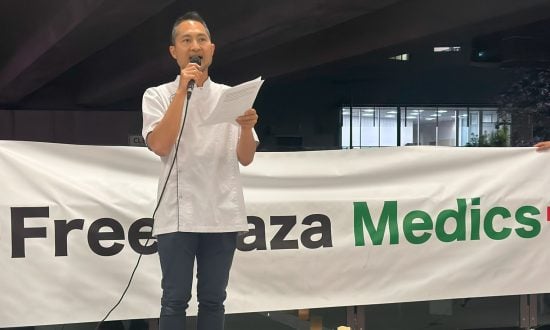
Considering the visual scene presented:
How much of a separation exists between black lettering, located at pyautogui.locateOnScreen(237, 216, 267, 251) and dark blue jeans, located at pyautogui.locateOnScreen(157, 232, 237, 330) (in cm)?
113

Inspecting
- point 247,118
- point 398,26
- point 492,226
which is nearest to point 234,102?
point 247,118

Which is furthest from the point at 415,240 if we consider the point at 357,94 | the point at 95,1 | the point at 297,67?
the point at 357,94

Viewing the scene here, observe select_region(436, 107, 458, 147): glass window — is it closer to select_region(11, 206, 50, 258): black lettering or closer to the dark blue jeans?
select_region(11, 206, 50, 258): black lettering

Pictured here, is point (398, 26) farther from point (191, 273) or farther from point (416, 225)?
point (191, 273)

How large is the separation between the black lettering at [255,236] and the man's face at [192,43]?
146 cm

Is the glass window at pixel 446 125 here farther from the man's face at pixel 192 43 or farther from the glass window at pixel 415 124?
the man's face at pixel 192 43

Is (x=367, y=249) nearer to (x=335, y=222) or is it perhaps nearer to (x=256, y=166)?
(x=335, y=222)

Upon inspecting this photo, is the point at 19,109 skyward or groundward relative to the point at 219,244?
skyward

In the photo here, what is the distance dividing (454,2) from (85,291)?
7.03 meters

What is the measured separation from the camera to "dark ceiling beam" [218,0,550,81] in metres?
8.23

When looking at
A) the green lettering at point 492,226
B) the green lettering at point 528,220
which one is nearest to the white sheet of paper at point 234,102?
the green lettering at point 492,226

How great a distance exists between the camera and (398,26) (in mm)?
9586

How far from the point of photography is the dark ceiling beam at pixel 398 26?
27.0 ft

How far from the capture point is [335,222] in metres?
3.79
